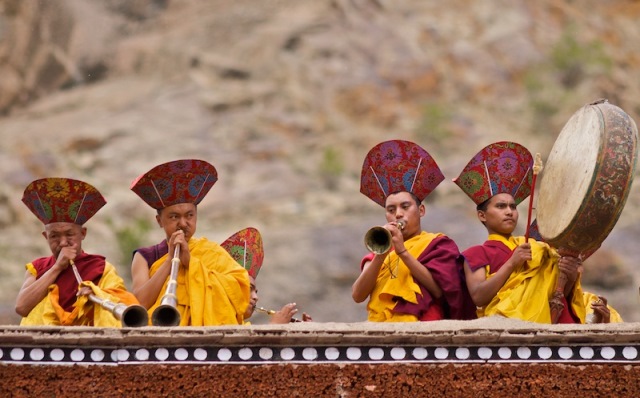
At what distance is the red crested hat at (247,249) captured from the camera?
932cm

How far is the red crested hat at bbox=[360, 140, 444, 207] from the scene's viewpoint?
27.8 ft

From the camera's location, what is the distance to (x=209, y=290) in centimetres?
796

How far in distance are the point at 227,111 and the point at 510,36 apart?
654 cm

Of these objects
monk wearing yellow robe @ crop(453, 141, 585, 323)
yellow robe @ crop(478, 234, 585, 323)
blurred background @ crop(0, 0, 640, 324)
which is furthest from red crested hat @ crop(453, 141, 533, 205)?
blurred background @ crop(0, 0, 640, 324)

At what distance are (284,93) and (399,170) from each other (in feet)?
73.1

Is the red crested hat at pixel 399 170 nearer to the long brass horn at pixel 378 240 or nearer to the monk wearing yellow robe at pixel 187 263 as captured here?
the long brass horn at pixel 378 240

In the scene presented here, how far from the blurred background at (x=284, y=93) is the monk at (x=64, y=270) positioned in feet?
58.2

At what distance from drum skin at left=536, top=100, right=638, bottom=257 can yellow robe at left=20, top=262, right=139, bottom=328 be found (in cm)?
224

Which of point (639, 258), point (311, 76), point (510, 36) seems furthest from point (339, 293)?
point (510, 36)

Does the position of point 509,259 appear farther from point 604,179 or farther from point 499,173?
point 499,173

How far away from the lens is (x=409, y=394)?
6.93m

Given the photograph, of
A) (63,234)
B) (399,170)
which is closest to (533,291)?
(399,170)

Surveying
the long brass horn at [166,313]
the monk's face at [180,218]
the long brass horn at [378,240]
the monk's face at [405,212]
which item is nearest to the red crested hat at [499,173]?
the monk's face at [405,212]

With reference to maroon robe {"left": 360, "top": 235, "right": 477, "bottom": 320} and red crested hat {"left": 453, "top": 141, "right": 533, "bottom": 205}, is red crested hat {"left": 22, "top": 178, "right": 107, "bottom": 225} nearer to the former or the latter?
maroon robe {"left": 360, "top": 235, "right": 477, "bottom": 320}
